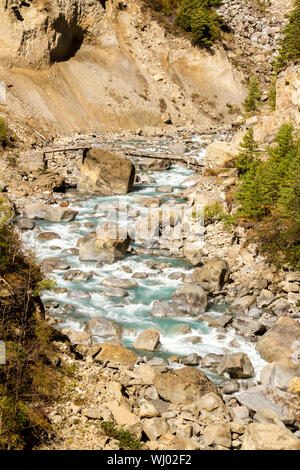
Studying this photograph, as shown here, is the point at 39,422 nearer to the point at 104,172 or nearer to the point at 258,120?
the point at 104,172

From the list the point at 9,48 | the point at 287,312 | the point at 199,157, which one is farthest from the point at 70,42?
the point at 287,312

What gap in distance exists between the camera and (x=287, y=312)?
18.5 meters

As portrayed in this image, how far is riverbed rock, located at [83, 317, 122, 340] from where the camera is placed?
55.6 ft

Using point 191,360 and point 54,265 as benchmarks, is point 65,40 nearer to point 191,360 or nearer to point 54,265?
point 54,265

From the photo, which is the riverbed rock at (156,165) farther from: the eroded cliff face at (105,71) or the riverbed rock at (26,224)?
the riverbed rock at (26,224)

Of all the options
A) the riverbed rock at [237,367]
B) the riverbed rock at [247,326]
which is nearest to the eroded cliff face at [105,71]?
the riverbed rock at [247,326]

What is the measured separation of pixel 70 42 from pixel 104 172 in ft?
108

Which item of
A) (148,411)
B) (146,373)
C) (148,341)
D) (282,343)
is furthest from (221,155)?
(148,411)

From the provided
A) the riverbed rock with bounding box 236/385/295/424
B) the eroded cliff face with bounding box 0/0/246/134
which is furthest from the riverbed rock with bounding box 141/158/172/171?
the riverbed rock with bounding box 236/385/295/424

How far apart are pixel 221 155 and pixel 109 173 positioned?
9.15 meters

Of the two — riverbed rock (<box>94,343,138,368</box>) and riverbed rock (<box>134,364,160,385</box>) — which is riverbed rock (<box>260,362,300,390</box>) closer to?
riverbed rock (<box>134,364,160,385</box>)

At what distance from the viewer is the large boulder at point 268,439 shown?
997 cm

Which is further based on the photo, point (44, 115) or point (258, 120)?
point (44, 115)

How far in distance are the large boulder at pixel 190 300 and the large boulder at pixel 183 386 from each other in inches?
217
